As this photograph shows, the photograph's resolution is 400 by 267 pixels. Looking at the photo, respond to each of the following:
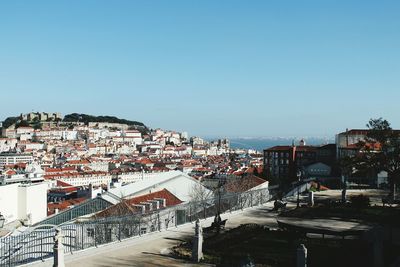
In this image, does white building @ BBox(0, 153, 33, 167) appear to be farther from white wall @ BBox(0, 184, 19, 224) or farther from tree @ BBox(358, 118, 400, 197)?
tree @ BBox(358, 118, 400, 197)

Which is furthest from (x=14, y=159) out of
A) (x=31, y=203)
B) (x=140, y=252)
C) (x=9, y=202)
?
(x=140, y=252)

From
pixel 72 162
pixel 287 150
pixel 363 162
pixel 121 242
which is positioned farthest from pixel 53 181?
pixel 121 242

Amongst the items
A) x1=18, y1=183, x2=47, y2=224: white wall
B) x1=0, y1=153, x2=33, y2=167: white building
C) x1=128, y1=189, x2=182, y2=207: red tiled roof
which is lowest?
x1=18, y1=183, x2=47, y2=224: white wall

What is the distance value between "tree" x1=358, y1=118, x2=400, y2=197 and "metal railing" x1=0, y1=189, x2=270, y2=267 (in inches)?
382

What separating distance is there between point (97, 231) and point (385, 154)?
18.4m

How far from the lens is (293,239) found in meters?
16.3

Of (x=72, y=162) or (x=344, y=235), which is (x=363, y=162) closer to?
(x=344, y=235)

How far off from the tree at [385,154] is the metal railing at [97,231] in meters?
9.71

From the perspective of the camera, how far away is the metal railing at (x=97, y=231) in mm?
13633

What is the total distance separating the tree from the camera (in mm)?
27625

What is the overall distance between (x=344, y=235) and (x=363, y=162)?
534 inches

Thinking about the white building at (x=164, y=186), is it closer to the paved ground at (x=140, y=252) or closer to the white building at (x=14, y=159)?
the paved ground at (x=140, y=252)

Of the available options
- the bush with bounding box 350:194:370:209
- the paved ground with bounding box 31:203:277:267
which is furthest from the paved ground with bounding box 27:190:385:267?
the bush with bounding box 350:194:370:209

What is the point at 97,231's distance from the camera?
15.9 metres
